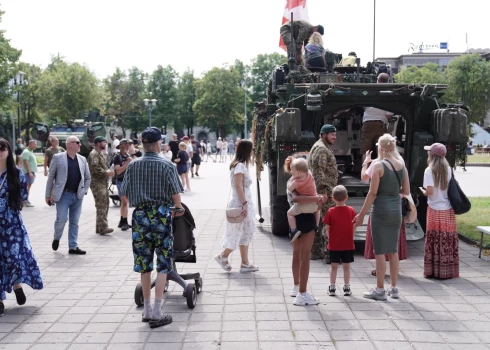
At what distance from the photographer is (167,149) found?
70.5 feet

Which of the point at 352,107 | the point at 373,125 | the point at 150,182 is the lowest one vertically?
the point at 150,182

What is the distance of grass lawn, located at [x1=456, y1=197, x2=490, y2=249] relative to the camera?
9.96m

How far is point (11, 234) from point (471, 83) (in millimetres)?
65843

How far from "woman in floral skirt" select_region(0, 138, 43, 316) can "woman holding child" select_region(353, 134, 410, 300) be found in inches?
133

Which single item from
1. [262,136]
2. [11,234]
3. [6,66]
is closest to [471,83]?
[6,66]

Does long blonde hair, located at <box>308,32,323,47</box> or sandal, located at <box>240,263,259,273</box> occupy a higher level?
long blonde hair, located at <box>308,32,323,47</box>

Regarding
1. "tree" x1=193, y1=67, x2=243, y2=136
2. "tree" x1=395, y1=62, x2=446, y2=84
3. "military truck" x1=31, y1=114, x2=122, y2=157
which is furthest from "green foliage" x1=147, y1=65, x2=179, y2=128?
"military truck" x1=31, y1=114, x2=122, y2=157

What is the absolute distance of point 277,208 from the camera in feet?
33.5

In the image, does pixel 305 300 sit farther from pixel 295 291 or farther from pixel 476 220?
pixel 476 220

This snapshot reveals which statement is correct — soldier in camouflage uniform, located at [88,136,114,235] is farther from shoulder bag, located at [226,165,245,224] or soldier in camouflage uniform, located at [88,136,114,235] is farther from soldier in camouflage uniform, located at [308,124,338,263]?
soldier in camouflage uniform, located at [308,124,338,263]

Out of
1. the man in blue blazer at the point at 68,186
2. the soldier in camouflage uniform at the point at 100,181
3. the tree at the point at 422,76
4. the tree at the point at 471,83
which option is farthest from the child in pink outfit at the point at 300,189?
the tree at the point at 422,76

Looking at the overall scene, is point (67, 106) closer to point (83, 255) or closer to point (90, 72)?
point (90, 72)

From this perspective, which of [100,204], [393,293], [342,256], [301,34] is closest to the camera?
[393,293]

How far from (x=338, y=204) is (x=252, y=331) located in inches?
74.4
